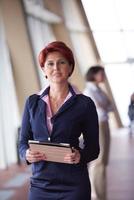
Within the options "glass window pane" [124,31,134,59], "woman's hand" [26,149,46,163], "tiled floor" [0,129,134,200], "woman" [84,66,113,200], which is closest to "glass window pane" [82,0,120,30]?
"glass window pane" [124,31,134,59]

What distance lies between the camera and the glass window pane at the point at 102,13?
441cm

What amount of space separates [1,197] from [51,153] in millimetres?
2883

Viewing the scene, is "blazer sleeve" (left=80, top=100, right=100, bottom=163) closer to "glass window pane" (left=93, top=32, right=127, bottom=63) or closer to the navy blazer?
the navy blazer

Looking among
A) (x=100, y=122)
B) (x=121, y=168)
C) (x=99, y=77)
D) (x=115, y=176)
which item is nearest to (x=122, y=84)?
(x=99, y=77)

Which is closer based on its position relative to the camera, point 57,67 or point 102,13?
point 57,67

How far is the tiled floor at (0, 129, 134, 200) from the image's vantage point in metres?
4.26

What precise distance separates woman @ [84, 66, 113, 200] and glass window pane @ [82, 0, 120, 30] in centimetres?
101

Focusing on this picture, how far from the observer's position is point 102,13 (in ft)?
14.7

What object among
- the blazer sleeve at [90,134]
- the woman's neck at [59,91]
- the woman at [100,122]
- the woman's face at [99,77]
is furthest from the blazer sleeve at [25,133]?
the woman's face at [99,77]

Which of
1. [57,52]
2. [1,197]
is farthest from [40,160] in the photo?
[1,197]

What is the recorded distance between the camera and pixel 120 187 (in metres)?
4.42

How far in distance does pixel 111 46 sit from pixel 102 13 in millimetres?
390

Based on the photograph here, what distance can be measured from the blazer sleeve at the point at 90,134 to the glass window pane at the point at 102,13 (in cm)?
295

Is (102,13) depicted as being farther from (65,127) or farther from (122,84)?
(65,127)
